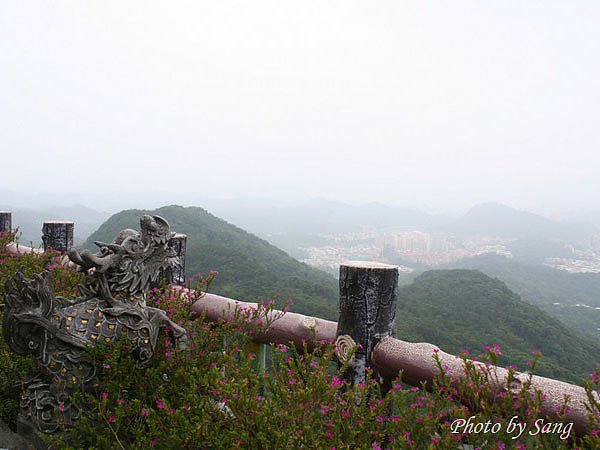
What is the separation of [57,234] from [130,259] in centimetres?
403

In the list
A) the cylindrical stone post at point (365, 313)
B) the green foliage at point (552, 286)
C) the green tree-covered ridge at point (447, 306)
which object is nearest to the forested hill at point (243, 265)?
the green tree-covered ridge at point (447, 306)

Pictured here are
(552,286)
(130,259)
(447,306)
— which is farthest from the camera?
(552,286)

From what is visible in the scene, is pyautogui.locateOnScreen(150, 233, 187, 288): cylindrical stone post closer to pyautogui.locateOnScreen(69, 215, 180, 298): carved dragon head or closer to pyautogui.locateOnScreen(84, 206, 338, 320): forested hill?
pyautogui.locateOnScreen(69, 215, 180, 298): carved dragon head

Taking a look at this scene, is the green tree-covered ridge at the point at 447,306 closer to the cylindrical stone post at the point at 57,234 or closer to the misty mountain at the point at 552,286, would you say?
A: the cylindrical stone post at the point at 57,234

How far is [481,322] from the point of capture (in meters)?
15.6

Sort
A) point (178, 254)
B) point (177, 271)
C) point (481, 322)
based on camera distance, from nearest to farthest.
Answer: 1. point (178, 254)
2. point (177, 271)
3. point (481, 322)

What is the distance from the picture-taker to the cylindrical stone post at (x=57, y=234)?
5.71m

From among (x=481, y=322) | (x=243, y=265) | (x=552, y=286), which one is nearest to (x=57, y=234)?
(x=243, y=265)

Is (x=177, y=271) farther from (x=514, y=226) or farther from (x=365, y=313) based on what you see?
(x=514, y=226)

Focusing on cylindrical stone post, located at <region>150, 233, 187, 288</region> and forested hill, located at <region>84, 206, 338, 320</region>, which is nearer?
cylindrical stone post, located at <region>150, 233, 187, 288</region>

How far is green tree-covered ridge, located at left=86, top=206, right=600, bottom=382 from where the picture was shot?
1229 cm

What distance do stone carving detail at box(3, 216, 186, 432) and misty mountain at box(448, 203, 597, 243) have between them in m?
68.8

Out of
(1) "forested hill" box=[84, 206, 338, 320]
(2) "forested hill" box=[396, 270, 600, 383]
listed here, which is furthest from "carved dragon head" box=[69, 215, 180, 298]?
(2) "forested hill" box=[396, 270, 600, 383]

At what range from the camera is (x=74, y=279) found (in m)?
3.67
